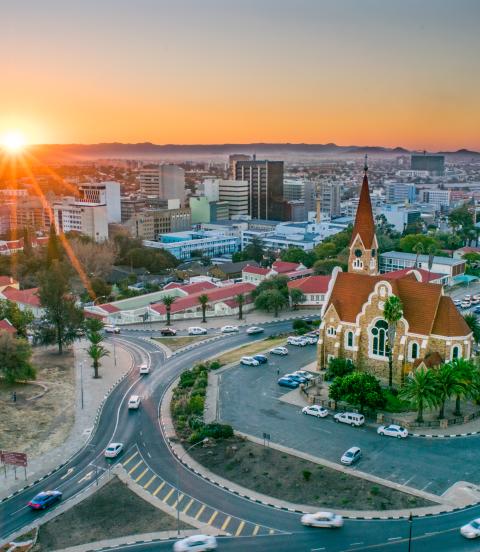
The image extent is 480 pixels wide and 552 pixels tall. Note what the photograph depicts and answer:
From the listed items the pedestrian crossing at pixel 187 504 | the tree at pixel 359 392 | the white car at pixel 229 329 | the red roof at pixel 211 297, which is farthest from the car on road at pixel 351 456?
the red roof at pixel 211 297

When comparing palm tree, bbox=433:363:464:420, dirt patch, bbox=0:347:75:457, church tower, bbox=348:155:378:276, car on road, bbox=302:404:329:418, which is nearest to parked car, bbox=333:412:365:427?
car on road, bbox=302:404:329:418

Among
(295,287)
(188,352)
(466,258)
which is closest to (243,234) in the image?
(466,258)

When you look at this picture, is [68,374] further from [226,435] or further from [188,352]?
[226,435]

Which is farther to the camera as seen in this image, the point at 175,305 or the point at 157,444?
the point at 175,305

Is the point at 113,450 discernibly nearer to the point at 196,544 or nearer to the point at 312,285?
the point at 196,544

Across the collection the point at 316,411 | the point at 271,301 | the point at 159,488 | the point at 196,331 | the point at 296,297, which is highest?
the point at 296,297

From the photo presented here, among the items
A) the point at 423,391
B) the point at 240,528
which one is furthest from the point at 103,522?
the point at 423,391

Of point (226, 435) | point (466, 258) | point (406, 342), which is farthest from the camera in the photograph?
point (466, 258)
